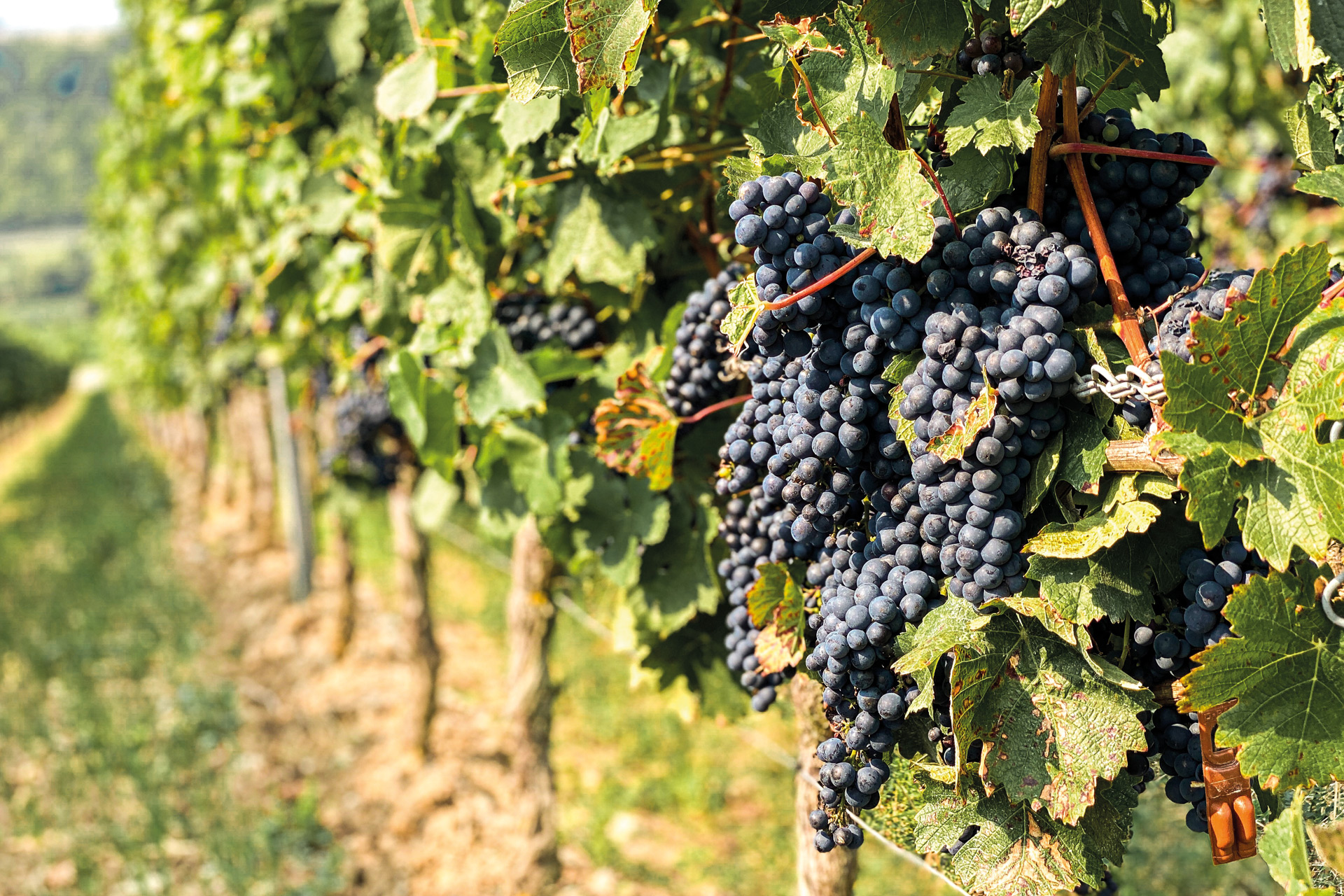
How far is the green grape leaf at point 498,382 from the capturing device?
6.71ft

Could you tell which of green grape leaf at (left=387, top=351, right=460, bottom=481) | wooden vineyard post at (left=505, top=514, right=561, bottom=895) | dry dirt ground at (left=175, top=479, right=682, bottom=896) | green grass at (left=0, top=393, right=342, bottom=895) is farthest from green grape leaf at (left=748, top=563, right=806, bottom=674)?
green grass at (left=0, top=393, right=342, bottom=895)

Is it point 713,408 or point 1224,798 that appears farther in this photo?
point 713,408

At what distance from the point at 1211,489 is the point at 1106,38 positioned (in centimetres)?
57

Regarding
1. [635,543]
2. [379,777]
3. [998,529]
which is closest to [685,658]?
[635,543]

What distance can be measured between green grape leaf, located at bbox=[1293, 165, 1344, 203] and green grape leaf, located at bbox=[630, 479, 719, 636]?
1.15m

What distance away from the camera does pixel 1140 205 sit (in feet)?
3.92

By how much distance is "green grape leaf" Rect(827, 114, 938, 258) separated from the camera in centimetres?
106

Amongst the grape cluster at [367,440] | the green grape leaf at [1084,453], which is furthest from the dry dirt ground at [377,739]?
the green grape leaf at [1084,453]

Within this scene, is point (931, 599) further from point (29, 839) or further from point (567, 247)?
point (29, 839)

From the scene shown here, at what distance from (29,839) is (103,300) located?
1229 cm

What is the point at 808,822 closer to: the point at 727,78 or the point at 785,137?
the point at 785,137

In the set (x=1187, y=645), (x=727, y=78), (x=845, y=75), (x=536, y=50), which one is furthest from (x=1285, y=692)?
(x=727, y=78)

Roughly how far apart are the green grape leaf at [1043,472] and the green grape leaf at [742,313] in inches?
15.0

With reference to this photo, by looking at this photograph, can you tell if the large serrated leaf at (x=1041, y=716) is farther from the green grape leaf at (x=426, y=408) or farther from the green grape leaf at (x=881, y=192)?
the green grape leaf at (x=426, y=408)
